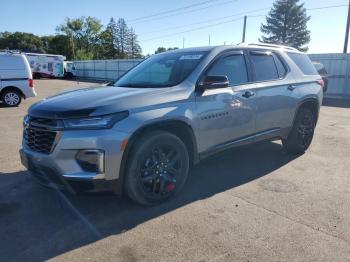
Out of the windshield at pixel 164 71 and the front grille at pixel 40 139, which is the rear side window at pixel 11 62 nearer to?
the windshield at pixel 164 71

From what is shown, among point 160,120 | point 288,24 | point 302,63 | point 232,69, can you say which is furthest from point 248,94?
point 288,24

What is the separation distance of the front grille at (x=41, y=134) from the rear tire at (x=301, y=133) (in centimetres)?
397

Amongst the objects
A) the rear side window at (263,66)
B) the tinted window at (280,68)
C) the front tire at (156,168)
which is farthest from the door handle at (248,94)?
the front tire at (156,168)

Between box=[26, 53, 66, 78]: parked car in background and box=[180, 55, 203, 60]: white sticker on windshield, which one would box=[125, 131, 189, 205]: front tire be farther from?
box=[26, 53, 66, 78]: parked car in background

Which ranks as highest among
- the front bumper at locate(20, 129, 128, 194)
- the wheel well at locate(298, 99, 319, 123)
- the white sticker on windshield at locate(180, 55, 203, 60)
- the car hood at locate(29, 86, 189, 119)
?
the white sticker on windshield at locate(180, 55, 203, 60)

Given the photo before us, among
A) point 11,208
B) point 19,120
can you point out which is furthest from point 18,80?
point 11,208

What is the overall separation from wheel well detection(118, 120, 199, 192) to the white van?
36.2 ft

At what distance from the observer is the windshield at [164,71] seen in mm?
4543

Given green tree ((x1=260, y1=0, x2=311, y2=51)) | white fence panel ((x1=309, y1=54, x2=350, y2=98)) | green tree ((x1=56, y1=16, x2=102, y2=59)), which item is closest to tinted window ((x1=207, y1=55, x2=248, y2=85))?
white fence panel ((x1=309, y1=54, x2=350, y2=98))

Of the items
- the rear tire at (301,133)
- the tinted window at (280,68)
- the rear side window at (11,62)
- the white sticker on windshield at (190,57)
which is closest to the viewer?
the white sticker on windshield at (190,57)

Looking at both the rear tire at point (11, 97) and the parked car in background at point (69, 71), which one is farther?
the parked car in background at point (69, 71)

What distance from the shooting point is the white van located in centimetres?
1330

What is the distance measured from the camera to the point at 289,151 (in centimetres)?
638

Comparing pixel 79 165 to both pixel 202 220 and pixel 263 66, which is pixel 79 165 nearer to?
pixel 202 220
